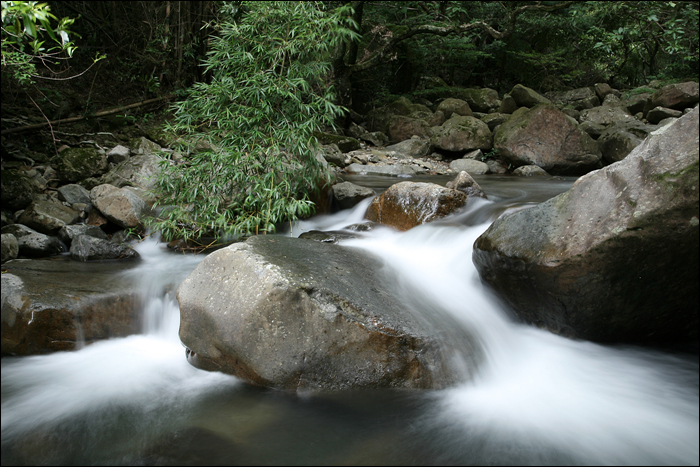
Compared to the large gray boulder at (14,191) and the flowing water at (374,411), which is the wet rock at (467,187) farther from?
the large gray boulder at (14,191)

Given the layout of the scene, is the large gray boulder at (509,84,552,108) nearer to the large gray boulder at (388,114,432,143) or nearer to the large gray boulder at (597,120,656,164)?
the large gray boulder at (388,114,432,143)

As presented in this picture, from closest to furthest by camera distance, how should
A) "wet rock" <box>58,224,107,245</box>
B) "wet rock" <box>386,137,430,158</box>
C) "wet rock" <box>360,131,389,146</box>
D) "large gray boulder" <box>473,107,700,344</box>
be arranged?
"large gray boulder" <box>473,107,700,344</box>, "wet rock" <box>58,224,107,245</box>, "wet rock" <box>386,137,430,158</box>, "wet rock" <box>360,131,389,146</box>

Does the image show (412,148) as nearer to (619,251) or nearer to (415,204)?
(415,204)

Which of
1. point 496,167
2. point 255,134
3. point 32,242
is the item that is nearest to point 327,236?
point 255,134

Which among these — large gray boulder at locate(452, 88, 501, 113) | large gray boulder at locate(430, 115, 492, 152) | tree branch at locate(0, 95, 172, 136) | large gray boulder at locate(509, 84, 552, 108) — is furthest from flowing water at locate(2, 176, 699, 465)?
large gray boulder at locate(452, 88, 501, 113)

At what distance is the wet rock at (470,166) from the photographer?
411 inches

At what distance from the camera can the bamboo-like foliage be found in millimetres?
5074

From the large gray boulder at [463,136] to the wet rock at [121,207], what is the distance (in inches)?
328

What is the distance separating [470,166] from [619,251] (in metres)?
8.19

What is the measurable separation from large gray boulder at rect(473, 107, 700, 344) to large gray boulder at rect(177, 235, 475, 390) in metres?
0.78

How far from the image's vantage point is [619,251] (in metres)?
2.75

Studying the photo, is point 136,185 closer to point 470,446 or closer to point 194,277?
point 194,277

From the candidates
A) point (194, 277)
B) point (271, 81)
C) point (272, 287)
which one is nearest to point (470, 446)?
point (272, 287)

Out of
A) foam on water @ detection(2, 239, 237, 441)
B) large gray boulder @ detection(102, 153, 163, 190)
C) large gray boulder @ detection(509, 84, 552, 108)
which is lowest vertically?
foam on water @ detection(2, 239, 237, 441)
